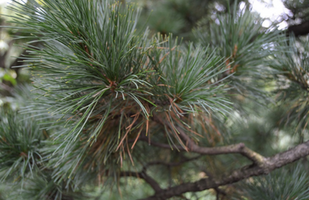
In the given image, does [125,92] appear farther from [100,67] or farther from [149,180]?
[149,180]

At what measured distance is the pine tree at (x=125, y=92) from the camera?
1.09ft

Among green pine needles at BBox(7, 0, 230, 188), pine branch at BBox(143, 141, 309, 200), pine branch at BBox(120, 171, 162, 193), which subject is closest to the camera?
green pine needles at BBox(7, 0, 230, 188)

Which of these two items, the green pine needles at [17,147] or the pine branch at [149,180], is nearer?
the green pine needles at [17,147]

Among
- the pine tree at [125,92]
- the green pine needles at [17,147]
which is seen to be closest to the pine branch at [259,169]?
the pine tree at [125,92]

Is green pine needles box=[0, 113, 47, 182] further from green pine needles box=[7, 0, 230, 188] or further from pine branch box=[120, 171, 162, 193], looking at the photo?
pine branch box=[120, 171, 162, 193]

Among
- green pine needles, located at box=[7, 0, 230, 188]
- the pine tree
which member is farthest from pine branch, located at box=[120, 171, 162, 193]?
green pine needles, located at box=[7, 0, 230, 188]

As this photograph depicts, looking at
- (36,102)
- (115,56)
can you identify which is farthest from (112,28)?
(36,102)

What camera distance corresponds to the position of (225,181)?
48 cm

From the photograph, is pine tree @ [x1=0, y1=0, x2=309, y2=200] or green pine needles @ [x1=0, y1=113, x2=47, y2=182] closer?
pine tree @ [x1=0, y1=0, x2=309, y2=200]

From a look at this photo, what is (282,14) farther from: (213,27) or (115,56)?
(115,56)

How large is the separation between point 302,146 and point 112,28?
385 millimetres

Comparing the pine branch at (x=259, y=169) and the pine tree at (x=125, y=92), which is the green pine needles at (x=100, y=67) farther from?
the pine branch at (x=259, y=169)

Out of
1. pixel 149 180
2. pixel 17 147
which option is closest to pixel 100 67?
pixel 17 147

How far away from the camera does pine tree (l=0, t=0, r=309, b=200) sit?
332 millimetres
